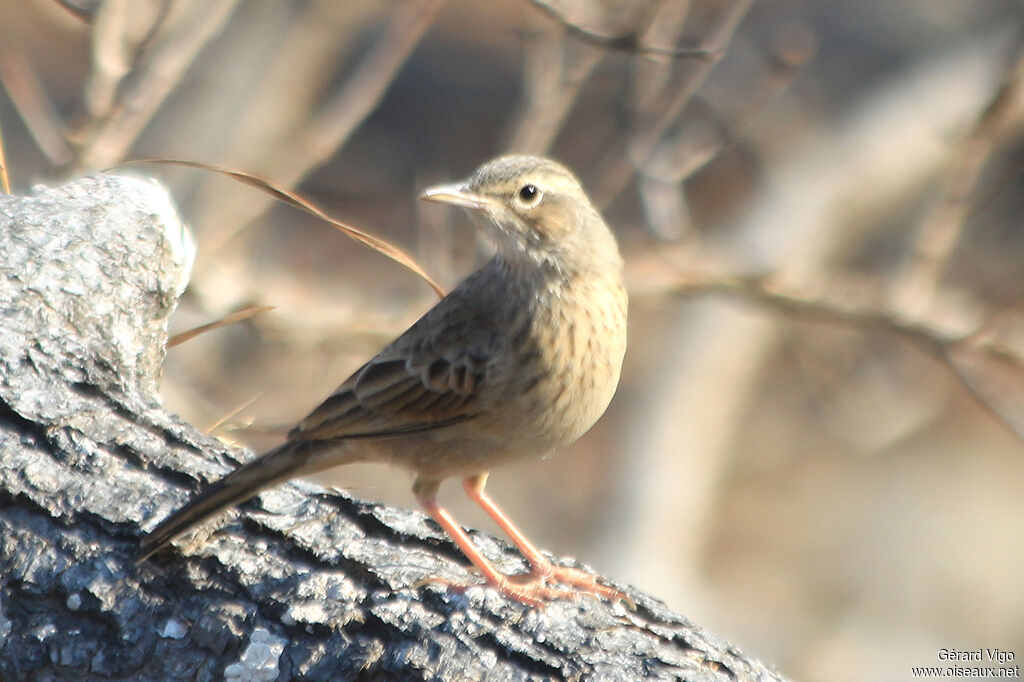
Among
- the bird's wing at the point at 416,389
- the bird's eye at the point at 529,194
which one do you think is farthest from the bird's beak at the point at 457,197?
the bird's wing at the point at 416,389

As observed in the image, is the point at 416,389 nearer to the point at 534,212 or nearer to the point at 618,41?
the point at 534,212

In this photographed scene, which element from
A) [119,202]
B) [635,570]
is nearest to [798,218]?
[635,570]

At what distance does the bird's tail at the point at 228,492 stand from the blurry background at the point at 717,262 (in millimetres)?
760

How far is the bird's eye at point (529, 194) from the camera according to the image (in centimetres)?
434

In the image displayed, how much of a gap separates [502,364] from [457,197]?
23.6 inches

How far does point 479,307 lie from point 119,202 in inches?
51.4

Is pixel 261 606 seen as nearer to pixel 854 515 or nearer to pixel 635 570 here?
pixel 635 570

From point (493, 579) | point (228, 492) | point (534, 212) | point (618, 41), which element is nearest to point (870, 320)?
point (618, 41)

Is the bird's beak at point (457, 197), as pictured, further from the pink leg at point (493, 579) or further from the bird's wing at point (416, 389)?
the pink leg at point (493, 579)

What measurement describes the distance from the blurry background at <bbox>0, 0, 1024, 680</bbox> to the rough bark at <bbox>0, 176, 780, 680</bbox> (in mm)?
930

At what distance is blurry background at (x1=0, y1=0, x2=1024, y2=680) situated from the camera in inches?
263

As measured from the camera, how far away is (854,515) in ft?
45.0

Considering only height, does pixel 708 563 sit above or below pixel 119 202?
above

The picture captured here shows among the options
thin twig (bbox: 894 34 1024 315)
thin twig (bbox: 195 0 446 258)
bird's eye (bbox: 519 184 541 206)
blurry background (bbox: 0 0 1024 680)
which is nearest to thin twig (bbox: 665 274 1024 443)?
blurry background (bbox: 0 0 1024 680)
